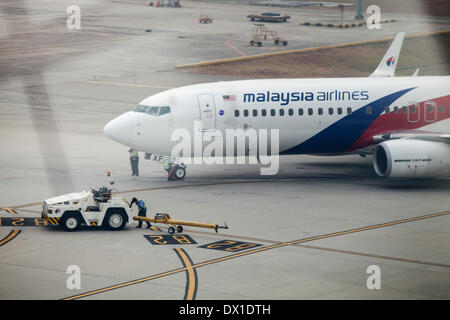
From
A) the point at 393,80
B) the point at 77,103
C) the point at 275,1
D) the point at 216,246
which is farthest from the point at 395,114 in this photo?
the point at 275,1

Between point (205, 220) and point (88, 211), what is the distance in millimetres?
4732

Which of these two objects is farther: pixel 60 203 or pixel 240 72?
pixel 240 72

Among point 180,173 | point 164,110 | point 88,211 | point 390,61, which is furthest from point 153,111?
point 390,61

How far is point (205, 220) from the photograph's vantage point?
34688 millimetres

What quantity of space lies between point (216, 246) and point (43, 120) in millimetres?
33204

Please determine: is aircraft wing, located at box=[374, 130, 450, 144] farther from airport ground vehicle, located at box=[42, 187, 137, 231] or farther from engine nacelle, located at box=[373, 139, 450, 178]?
airport ground vehicle, located at box=[42, 187, 137, 231]

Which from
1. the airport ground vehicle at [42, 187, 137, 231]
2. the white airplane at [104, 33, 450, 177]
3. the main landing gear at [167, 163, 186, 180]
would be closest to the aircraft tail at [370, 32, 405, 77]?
the white airplane at [104, 33, 450, 177]

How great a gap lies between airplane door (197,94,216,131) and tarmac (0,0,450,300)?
113 inches

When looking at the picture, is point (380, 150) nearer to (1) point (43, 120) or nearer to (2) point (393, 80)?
(2) point (393, 80)

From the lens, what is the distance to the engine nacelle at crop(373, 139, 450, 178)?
136 ft

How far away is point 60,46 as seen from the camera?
316 feet

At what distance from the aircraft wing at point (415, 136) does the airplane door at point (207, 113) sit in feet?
27.7

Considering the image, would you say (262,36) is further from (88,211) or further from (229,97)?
(88,211)

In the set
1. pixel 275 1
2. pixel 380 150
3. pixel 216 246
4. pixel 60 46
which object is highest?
pixel 275 1
